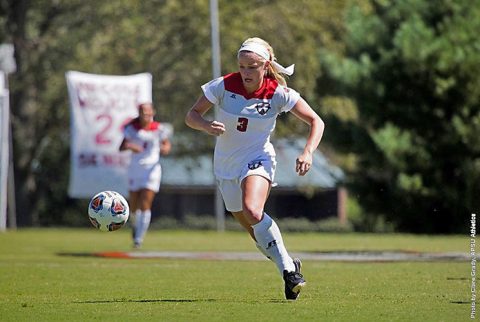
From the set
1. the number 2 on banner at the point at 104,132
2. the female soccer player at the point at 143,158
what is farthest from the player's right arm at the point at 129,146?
the number 2 on banner at the point at 104,132

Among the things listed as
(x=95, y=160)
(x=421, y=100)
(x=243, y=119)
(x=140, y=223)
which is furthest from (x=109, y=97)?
(x=243, y=119)

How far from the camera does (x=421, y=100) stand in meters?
35.6

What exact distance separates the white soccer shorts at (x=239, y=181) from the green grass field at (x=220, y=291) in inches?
33.8

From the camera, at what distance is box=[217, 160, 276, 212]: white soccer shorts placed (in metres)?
10.5

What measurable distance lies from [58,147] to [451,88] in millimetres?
17969

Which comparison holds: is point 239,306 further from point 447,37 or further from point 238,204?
point 447,37

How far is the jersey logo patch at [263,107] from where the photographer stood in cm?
1067

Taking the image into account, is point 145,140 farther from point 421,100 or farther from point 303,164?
point 421,100

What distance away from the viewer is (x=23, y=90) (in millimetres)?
43625

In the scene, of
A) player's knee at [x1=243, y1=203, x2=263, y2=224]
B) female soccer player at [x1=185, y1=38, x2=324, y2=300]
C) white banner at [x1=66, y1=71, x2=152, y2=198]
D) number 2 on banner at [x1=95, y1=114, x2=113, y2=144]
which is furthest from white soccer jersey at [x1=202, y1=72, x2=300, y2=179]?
number 2 on banner at [x1=95, y1=114, x2=113, y2=144]

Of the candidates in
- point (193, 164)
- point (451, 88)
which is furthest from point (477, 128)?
point (193, 164)

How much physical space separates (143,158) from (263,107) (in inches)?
422

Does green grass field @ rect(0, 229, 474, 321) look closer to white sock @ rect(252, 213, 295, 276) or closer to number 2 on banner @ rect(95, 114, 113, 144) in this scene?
white sock @ rect(252, 213, 295, 276)

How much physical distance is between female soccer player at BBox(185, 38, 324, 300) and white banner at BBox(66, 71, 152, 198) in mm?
19373
